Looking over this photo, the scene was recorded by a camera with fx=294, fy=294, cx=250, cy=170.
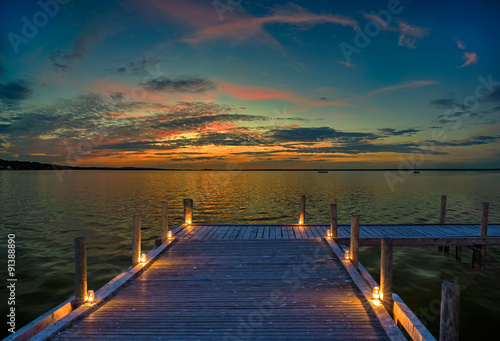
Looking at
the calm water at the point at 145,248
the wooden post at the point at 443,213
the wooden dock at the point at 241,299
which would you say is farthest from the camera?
the wooden post at the point at 443,213

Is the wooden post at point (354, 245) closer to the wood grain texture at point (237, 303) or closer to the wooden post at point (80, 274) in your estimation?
the wood grain texture at point (237, 303)

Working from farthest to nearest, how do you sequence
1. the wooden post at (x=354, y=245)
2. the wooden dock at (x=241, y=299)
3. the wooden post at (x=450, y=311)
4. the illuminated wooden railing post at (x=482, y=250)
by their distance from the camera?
the illuminated wooden railing post at (x=482, y=250) < the wooden post at (x=354, y=245) < the wooden dock at (x=241, y=299) < the wooden post at (x=450, y=311)

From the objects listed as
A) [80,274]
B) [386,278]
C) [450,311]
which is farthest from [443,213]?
[80,274]

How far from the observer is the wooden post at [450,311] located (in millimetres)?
4195

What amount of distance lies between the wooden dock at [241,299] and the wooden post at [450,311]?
0.04 feet

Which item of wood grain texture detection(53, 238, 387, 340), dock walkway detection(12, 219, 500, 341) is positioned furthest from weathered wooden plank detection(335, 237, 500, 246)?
wood grain texture detection(53, 238, 387, 340)

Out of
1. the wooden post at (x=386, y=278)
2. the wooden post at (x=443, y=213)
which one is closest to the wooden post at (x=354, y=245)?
the wooden post at (x=386, y=278)

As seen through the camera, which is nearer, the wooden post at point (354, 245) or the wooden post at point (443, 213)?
the wooden post at point (354, 245)

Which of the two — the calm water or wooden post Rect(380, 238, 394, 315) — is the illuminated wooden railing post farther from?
wooden post Rect(380, 238, 394, 315)

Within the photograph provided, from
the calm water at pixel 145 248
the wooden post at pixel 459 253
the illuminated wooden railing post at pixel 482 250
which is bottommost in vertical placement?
the calm water at pixel 145 248

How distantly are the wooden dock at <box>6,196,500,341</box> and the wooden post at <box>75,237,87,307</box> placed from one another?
0.02 metres

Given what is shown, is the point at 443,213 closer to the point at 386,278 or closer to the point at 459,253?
the point at 459,253

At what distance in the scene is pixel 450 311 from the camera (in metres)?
4.23

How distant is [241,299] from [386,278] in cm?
324
